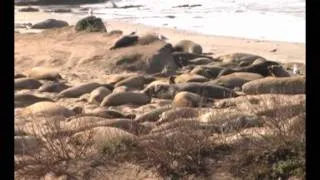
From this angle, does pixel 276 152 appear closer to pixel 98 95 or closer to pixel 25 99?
pixel 98 95

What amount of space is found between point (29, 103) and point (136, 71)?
13.5 feet

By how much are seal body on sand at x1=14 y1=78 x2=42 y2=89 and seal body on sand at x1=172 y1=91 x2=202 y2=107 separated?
3.47 m

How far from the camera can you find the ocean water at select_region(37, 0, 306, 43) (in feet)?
71.9

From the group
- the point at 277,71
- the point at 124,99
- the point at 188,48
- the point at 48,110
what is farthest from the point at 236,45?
the point at 48,110

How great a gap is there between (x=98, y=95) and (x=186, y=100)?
1.77m

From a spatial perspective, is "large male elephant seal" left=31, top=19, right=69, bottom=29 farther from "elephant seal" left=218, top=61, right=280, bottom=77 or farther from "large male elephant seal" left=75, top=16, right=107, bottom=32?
"elephant seal" left=218, top=61, right=280, bottom=77

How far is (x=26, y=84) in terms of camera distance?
481 inches

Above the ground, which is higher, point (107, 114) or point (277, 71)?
point (277, 71)

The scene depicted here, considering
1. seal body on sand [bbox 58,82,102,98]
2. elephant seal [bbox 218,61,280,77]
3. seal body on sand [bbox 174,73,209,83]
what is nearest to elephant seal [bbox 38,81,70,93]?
seal body on sand [bbox 58,82,102,98]

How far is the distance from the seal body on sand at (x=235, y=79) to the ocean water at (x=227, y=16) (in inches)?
297

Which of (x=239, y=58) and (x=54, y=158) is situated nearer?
(x=54, y=158)

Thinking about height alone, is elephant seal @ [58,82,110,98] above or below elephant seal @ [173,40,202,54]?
below

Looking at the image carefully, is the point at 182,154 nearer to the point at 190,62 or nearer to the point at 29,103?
the point at 29,103
